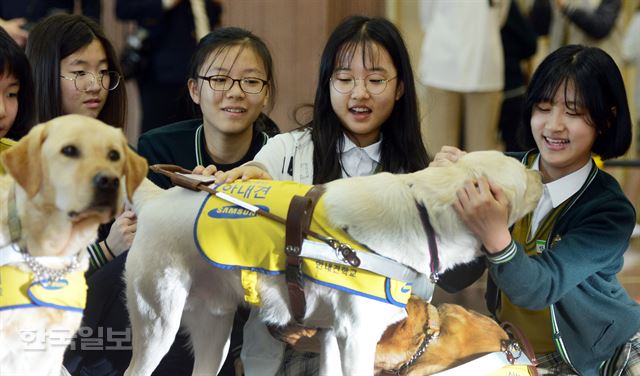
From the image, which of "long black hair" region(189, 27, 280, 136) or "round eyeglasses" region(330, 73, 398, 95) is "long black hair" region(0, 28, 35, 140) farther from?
"round eyeglasses" region(330, 73, 398, 95)

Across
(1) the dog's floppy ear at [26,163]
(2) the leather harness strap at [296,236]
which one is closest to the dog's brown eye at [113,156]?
(1) the dog's floppy ear at [26,163]

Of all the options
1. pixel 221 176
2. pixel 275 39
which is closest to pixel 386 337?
pixel 221 176

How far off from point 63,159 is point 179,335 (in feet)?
2.08

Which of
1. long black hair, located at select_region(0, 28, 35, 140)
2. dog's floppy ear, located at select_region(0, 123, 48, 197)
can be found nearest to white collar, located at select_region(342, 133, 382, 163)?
long black hair, located at select_region(0, 28, 35, 140)

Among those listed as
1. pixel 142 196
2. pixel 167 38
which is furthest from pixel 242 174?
pixel 167 38

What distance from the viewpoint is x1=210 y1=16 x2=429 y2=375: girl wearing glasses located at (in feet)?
7.70

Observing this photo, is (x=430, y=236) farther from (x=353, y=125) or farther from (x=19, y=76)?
A: (x=19, y=76)

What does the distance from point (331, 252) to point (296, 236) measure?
0.25 feet

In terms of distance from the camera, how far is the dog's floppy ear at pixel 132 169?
1630 millimetres

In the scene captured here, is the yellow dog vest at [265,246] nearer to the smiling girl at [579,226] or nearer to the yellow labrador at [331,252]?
the yellow labrador at [331,252]

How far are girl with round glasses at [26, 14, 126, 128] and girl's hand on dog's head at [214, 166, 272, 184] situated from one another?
561mm

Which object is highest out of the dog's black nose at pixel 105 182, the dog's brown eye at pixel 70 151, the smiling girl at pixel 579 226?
the dog's brown eye at pixel 70 151

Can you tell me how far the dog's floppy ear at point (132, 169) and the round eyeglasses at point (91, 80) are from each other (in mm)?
913

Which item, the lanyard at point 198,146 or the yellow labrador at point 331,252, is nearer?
the yellow labrador at point 331,252
